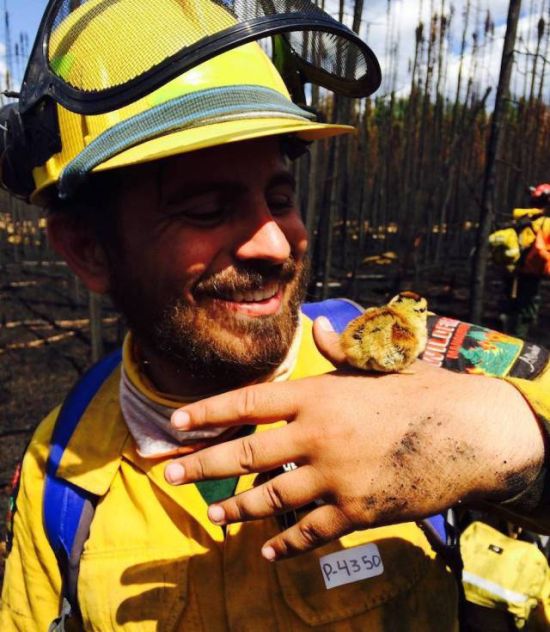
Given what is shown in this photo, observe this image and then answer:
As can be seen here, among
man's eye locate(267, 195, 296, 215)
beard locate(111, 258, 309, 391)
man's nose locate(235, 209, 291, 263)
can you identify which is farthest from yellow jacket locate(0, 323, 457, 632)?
man's eye locate(267, 195, 296, 215)

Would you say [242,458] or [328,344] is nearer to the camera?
[242,458]

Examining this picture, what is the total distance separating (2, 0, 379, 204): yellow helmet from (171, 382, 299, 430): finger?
504mm

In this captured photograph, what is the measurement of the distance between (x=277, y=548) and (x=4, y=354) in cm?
833

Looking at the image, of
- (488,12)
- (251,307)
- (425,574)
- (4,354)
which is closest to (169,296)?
(251,307)

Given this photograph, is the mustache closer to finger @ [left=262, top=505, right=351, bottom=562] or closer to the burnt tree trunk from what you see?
finger @ [left=262, top=505, right=351, bottom=562]

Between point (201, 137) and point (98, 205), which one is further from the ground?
point (201, 137)

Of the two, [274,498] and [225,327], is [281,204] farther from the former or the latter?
[274,498]

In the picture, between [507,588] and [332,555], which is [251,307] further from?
[507,588]

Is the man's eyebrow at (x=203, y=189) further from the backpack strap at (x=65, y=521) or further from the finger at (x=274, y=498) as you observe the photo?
the backpack strap at (x=65, y=521)

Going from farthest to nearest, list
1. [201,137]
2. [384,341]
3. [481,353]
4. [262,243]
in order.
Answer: [481,353], [262,243], [201,137], [384,341]

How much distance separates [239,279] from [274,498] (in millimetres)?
513

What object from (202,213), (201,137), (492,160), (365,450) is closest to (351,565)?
(365,450)

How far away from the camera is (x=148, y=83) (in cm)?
118

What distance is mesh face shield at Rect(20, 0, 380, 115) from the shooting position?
1163 mm
